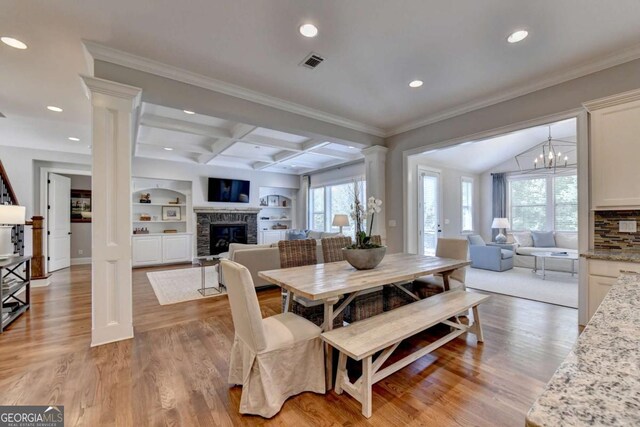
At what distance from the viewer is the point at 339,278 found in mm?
2309

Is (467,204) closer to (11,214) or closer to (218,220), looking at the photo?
(218,220)

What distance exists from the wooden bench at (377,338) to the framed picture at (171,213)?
725cm

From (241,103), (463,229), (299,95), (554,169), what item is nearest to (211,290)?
(241,103)

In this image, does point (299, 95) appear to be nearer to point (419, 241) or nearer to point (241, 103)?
point (241, 103)

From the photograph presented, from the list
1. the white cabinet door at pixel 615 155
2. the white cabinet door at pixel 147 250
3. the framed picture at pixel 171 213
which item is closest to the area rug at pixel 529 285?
the white cabinet door at pixel 615 155

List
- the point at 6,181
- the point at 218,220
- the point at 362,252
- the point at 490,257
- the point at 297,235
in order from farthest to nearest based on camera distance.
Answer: the point at 297,235 < the point at 218,220 < the point at 490,257 < the point at 6,181 < the point at 362,252

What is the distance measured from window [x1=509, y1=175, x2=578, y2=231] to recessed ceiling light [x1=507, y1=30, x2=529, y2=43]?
6359 mm

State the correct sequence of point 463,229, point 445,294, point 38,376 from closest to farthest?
point 38,376
point 445,294
point 463,229

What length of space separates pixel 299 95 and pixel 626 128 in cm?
339

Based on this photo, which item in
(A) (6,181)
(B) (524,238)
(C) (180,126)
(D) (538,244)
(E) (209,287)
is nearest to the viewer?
(A) (6,181)

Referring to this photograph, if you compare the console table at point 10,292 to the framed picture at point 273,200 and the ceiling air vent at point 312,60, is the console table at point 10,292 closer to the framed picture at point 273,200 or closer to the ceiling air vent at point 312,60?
the ceiling air vent at point 312,60

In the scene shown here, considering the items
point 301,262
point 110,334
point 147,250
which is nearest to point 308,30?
point 301,262

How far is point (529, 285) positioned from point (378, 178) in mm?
3231

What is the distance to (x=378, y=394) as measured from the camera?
196cm
